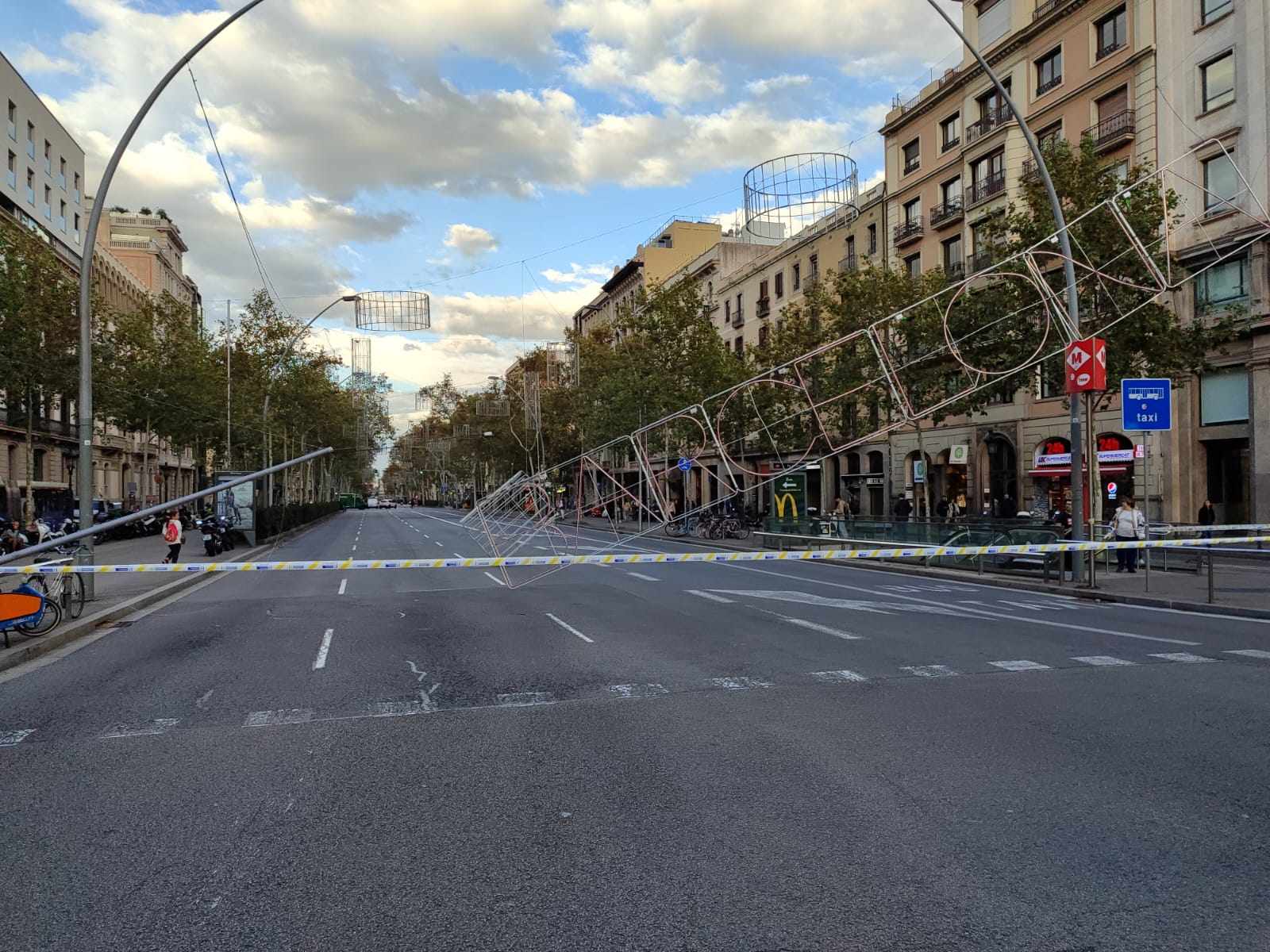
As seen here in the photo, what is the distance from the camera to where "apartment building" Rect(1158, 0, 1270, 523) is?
2434 cm

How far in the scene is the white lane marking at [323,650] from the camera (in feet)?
31.2

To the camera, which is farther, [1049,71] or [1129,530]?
[1049,71]

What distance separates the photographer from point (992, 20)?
115ft

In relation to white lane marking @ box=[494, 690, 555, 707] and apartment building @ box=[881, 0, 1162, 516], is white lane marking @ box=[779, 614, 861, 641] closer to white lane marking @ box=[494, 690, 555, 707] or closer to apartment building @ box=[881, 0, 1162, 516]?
white lane marking @ box=[494, 690, 555, 707]

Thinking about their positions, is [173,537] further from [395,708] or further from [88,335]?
[395,708]

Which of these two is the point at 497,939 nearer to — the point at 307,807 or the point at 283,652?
the point at 307,807

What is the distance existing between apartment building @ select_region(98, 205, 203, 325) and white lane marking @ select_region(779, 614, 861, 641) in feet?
208

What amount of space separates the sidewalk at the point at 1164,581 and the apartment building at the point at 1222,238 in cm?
378

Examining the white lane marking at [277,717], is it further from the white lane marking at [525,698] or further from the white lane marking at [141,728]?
the white lane marking at [525,698]

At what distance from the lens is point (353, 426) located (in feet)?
225

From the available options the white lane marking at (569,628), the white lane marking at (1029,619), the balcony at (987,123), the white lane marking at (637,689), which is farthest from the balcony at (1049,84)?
the white lane marking at (637,689)

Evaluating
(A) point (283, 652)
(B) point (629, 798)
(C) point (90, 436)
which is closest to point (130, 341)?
(C) point (90, 436)

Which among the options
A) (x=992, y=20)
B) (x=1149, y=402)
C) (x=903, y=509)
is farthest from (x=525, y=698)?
(x=992, y=20)

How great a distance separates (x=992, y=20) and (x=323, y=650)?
35.7 metres
